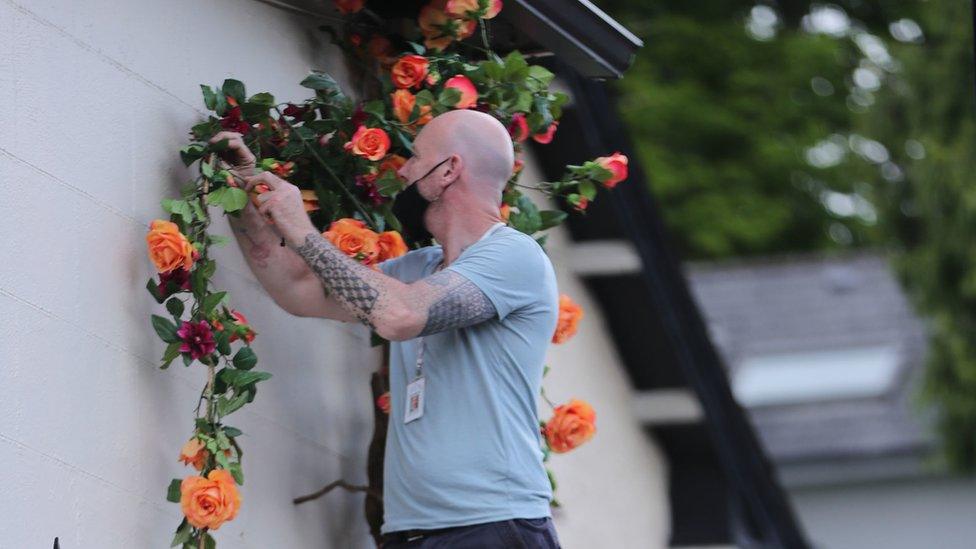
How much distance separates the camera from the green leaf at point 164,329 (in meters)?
3.98

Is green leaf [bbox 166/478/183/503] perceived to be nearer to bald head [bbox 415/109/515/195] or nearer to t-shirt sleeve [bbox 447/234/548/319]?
t-shirt sleeve [bbox 447/234/548/319]

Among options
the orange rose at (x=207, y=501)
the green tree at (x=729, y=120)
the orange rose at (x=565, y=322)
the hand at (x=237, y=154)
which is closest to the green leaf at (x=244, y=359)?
the orange rose at (x=207, y=501)

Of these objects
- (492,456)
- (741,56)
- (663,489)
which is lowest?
(492,456)

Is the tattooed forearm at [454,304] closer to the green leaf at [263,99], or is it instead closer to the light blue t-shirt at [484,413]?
the light blue t-shirt at [484,413]

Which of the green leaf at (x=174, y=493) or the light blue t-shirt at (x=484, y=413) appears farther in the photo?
the light blue t-shirt at (x=484, y=413)

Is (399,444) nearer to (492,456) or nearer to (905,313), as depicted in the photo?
(492,456)

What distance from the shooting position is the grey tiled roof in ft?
65.1

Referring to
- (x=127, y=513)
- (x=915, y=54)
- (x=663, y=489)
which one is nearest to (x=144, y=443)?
(x=127, y=513)

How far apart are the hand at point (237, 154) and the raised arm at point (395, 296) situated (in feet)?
1.03

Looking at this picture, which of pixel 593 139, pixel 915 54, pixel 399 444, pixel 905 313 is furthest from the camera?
pixel 905 313

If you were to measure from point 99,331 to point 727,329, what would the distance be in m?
17.8

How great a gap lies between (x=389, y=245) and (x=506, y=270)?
0.49 metres

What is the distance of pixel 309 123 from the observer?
4.60 m

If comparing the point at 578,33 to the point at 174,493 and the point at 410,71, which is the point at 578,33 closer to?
the point at 410,71
